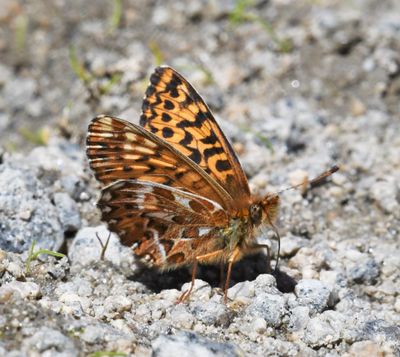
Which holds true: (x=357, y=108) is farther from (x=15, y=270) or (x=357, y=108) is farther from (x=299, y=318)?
(x=15, y=270)

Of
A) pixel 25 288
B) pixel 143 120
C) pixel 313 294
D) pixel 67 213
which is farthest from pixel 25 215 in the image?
pixel 313 294

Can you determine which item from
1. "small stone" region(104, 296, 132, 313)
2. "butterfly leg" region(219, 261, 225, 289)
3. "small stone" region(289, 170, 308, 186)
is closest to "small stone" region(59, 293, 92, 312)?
"small stone" region(104, 296, 132, 313)

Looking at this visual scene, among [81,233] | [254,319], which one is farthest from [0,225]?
[254,319]

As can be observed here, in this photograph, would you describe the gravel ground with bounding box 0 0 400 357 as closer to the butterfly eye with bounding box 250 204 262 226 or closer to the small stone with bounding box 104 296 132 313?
the small stone with bounding box 104 296 132 313

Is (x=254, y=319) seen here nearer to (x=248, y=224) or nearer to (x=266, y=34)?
(x=248, y=224)

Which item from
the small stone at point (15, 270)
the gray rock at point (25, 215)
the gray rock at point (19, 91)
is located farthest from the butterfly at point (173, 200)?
the gray rock at point (19, 91)

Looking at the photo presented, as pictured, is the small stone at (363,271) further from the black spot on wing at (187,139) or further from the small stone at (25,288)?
the small stone at (25,288)
